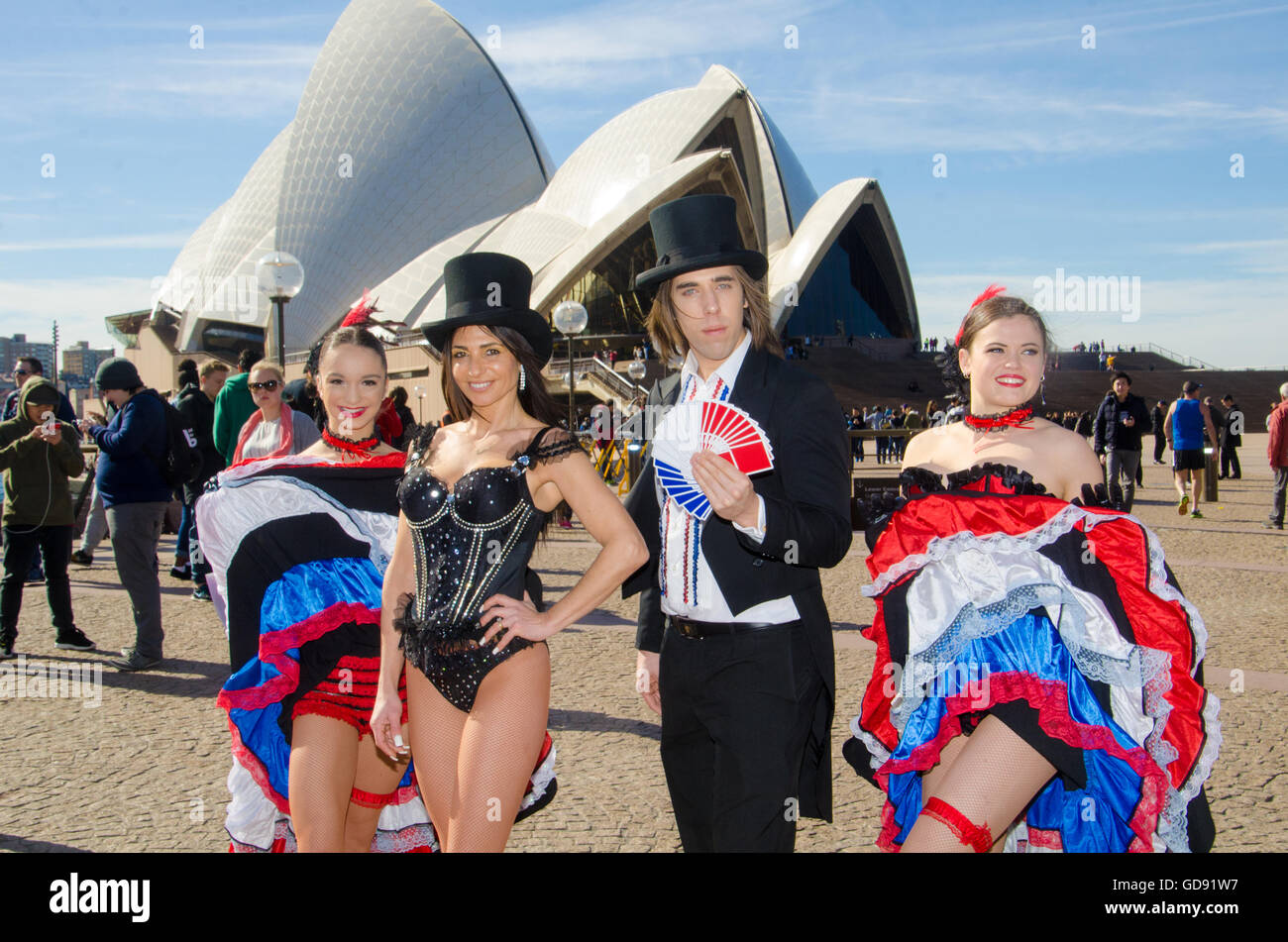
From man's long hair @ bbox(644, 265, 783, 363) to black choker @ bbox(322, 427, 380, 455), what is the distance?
0.88 metres

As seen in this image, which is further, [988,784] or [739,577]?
[739,577]

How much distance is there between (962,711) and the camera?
6.14 ft

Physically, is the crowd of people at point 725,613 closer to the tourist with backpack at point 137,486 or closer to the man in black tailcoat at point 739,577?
the man in black tailcoat at point 739,577

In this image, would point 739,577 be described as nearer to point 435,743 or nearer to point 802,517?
point 802,517

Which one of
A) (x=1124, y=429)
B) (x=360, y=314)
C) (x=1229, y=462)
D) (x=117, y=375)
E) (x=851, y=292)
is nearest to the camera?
(x=360, y=314)

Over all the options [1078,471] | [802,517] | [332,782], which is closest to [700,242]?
[802,517]

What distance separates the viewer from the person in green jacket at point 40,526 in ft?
17.4

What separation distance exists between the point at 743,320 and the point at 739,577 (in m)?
0.66

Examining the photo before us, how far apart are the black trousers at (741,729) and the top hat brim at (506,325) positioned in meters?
0.76

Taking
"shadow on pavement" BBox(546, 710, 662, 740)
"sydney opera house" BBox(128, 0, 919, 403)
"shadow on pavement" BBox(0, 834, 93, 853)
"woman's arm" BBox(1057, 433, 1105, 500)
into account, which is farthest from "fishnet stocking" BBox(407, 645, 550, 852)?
"sydney opera house" BBox(128, 0, 919, 403)

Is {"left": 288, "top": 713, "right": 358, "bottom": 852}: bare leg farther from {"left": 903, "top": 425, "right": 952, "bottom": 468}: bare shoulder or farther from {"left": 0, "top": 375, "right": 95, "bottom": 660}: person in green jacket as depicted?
{"left": 0, "top": 375, "right": 95, "bottom": 660}: person in green jacket

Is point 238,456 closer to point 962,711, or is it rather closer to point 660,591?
point 660,591

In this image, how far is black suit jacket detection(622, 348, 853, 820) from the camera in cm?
194

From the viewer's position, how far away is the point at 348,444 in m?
2.66
